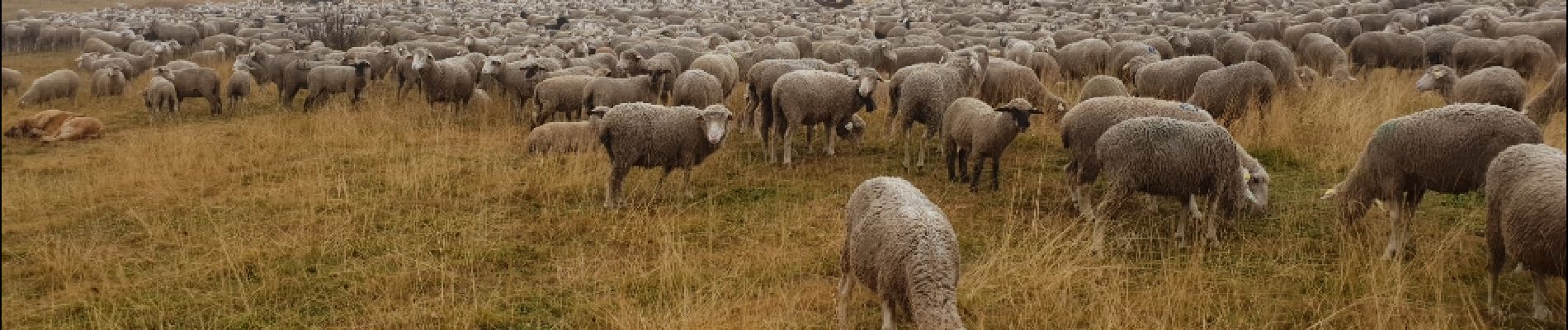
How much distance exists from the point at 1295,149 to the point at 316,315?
10.1 meters

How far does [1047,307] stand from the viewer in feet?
21.0

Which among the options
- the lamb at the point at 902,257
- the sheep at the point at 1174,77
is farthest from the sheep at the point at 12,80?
the sheep at the point at 1174,77

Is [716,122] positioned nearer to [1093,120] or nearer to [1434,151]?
[1093,120]

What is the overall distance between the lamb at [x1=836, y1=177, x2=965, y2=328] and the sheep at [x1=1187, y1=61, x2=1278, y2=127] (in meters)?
7.17

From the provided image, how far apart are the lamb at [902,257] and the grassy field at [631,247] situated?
0.63 metres

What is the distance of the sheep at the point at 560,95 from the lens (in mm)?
14305

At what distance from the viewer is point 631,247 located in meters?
8.10

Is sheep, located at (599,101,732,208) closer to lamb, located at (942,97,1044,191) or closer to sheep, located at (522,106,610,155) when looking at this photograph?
lamb, located at (942,97,1044,191)

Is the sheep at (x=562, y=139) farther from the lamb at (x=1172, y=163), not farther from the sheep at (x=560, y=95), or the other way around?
the lamb at (x=1172, y=163)

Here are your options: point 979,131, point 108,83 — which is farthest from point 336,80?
point 979,131

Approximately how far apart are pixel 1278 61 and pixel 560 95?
35.7 ft

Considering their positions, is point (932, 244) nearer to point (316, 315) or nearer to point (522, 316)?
point (522, 316)

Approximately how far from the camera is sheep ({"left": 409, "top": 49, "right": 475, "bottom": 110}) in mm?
15923

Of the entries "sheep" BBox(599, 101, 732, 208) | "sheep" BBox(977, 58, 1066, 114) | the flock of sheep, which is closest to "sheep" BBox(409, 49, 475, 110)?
the flock of sheep
